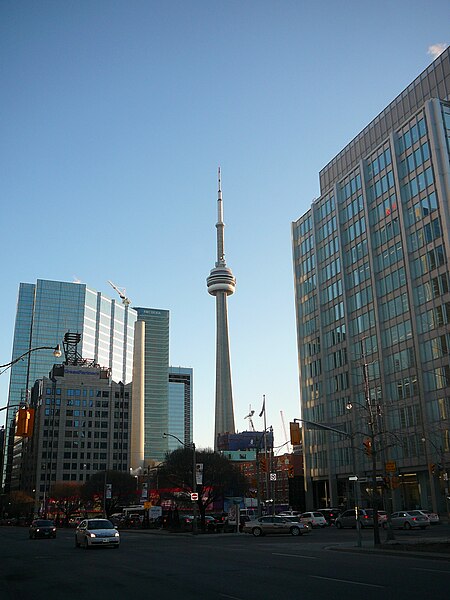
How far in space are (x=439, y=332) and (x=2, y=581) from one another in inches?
2369

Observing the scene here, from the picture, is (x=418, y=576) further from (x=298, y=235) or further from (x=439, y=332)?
(x=298, y=235)

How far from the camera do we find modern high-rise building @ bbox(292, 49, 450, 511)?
69.4 meters

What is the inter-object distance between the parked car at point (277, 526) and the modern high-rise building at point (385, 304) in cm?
1422

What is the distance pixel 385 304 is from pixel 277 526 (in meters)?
41.0

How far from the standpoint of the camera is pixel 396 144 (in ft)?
258

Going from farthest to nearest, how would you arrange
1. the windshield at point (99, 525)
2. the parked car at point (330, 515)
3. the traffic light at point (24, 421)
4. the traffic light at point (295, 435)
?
1. the parked car at point (330, 515)
2. the traffic light at point (295, 435)
3. the windshield at point (99, 525)
4. the traffic light at point (24, 421)

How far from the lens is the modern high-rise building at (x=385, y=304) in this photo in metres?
69.4

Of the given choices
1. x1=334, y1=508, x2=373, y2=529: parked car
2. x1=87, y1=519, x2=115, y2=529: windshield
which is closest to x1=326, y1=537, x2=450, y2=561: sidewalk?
x1=87, y1=519, x2=115, y2=529: windshield

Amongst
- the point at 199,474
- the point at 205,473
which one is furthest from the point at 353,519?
the point at 205,473

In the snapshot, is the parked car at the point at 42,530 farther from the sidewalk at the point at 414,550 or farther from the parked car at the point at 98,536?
the sidewalk at the point at 414,550

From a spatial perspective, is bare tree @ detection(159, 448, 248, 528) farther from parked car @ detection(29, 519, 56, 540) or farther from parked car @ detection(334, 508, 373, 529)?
parked car @ detection(29, 519, 56, 540)

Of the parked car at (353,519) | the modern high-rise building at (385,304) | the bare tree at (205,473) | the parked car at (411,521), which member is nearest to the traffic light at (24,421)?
the parked car at (411,521)

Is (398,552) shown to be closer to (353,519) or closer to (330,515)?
(353,519)

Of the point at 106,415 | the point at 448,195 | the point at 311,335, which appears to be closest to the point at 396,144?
the point at 448,195
